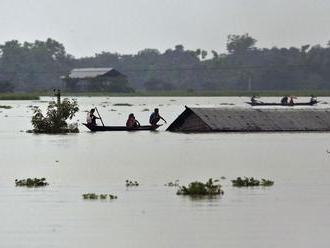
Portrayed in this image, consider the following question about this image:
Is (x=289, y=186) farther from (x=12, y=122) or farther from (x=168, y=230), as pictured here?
(x=12, y=122)

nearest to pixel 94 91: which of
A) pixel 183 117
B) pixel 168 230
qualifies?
pixel 183 117

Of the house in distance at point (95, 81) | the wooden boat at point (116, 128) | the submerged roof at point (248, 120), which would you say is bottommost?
the wooden boat at point (116, 128)

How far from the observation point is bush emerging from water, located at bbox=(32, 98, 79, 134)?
50.3 meters

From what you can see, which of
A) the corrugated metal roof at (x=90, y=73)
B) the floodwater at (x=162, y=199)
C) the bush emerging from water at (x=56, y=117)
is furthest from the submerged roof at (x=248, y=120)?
the corrugated metal roof at (x=90, y=73)

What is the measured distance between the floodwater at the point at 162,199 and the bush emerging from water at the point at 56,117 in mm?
5547

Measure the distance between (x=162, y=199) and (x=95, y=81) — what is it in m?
142

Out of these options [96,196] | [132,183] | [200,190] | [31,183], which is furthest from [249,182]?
[31,183]

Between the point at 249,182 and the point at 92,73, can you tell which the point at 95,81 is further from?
the point at 249,182

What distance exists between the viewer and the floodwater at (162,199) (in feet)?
63.6

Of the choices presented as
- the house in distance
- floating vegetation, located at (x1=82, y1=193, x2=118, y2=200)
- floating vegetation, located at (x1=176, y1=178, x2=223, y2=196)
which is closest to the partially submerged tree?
floating vegetation, located at (x1=176, y1=178, x2=223, y2=196)

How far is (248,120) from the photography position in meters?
50.7

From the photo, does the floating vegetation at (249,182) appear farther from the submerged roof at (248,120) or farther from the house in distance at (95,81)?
the house in distance at (95,81)

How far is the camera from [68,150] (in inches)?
1639

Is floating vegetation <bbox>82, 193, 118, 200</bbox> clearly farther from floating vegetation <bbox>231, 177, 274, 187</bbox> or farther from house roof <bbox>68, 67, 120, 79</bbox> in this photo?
house roof <bbox>68, 67, 120, 79</bbox>
